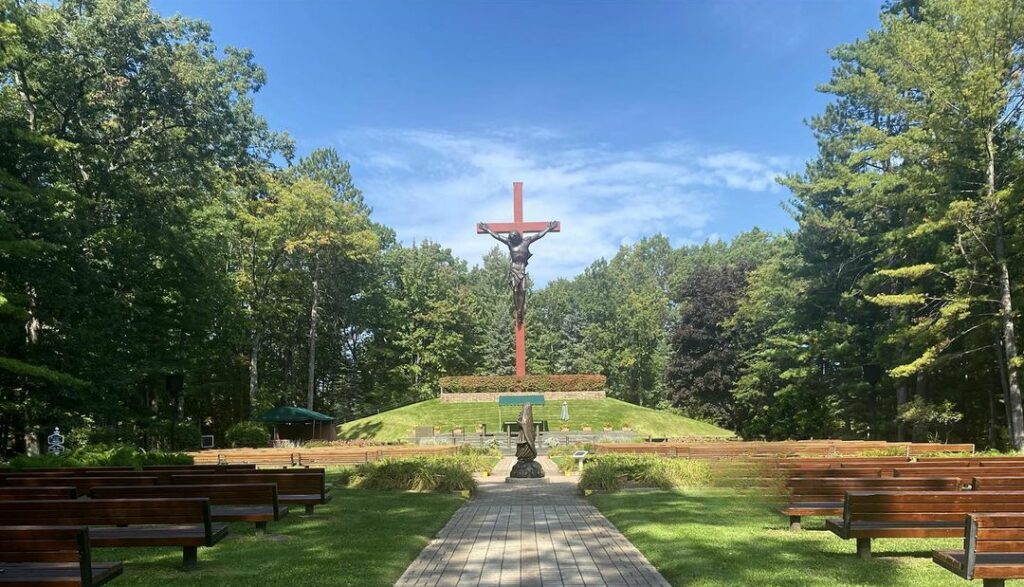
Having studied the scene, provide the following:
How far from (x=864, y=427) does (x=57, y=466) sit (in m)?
31.0

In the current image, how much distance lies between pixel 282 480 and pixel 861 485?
Answer: 7293mm

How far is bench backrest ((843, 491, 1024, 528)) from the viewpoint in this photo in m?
5.73

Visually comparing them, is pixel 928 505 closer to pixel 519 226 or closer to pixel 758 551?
pixel 758 551

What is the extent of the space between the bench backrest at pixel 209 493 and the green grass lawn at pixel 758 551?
14.1 ft

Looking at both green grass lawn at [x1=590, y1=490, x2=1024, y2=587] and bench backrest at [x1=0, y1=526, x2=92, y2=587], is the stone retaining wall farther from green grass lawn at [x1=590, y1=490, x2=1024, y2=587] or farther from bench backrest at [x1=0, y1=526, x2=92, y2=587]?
bench backrest at [x1=0, y1=526, x2=92, y2=587]

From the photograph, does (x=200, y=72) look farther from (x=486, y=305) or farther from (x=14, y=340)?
(x=486, y=305)

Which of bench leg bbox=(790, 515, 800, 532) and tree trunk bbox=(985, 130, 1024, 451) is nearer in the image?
bench leg bbox=(790, 515, 800, 532)

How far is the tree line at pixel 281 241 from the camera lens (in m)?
18.8

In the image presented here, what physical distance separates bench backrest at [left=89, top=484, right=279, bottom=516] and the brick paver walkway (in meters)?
1.94

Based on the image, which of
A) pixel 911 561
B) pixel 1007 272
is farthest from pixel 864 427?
pixel 911 561

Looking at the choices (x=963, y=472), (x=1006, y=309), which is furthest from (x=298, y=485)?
(x=1006, y=309)

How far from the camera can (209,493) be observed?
7.21 metres

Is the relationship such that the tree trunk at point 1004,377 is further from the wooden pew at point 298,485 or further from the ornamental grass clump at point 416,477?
the wooden pew at point 298,485

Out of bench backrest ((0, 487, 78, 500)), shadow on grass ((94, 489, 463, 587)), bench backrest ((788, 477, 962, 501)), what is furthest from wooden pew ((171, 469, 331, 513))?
bench backrest ((788, 477, 962, 501))
